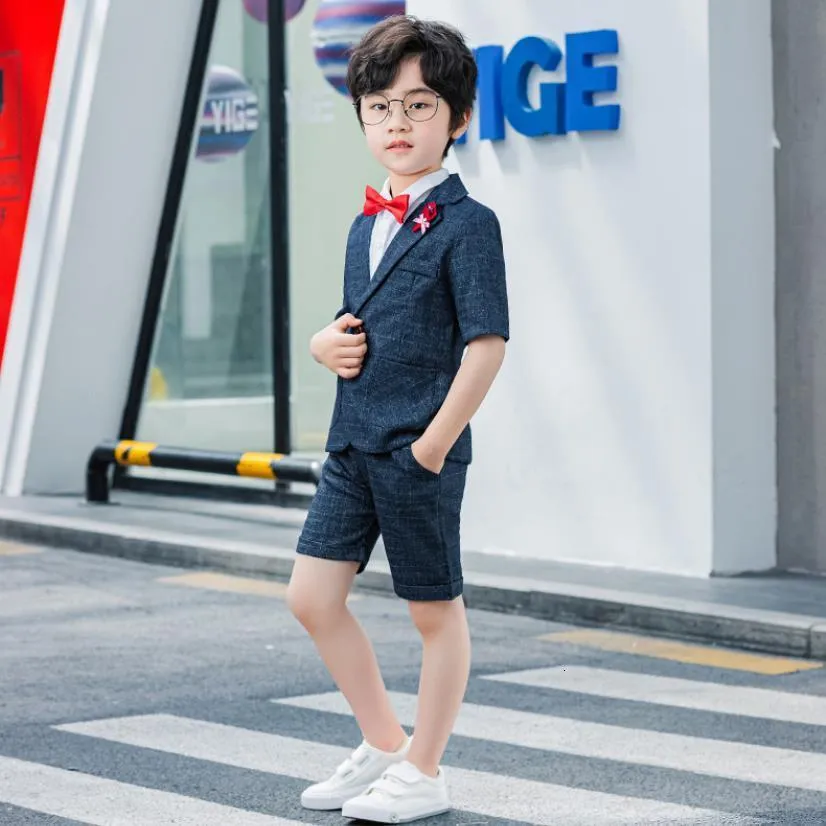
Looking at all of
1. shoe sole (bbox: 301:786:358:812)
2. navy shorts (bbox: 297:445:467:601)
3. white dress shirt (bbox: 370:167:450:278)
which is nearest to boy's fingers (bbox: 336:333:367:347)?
white dress shirt (bbox: 370:167:450:278)

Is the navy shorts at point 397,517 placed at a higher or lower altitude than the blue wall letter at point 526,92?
lower

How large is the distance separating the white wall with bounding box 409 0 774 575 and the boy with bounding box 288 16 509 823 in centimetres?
445

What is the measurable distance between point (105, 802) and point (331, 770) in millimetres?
717

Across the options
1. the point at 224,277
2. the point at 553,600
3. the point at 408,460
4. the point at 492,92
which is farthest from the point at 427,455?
the point at 224,277

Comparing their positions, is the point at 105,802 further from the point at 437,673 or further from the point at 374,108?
the point at 374,108

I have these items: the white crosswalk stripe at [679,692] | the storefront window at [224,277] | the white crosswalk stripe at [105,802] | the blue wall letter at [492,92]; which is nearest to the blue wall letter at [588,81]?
the blue wall letter at [492,92]

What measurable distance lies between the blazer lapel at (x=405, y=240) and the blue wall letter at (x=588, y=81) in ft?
15.6

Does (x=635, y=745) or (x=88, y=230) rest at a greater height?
(x=88, y=230)

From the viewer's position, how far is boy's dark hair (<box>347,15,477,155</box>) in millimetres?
5070

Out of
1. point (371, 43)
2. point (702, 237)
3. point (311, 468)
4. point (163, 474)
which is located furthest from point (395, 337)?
point (163, 474)

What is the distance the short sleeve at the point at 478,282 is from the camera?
16.3ft

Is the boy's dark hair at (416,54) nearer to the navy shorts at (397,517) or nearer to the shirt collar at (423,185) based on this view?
the shirt collar at (423,185)

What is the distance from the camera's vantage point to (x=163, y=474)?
14211 mm

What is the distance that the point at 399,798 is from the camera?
5082 millimetres
